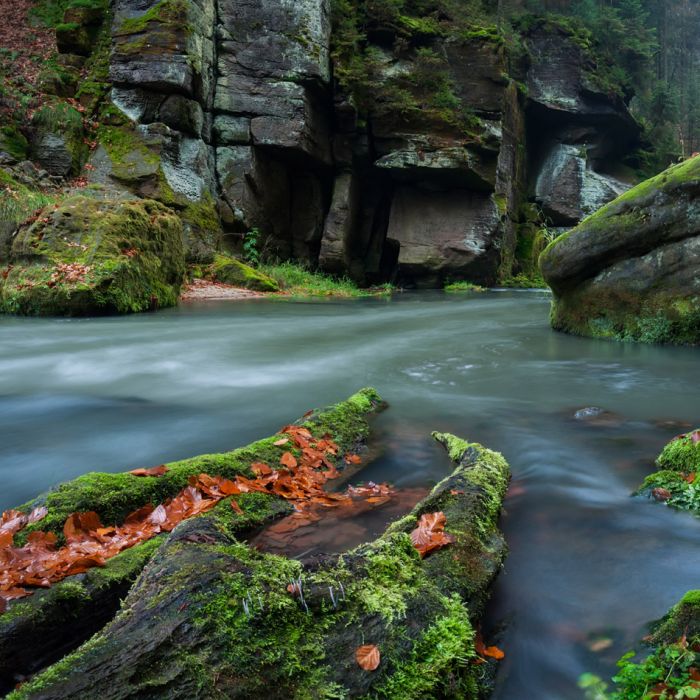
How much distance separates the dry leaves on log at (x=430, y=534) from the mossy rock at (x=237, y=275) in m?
14.2

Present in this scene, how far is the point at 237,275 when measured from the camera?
621 inches

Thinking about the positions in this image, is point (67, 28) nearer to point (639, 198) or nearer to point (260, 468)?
point (639, 198)

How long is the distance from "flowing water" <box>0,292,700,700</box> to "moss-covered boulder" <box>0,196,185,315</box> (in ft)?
2.61

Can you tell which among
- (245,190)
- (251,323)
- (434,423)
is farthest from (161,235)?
(434,423)

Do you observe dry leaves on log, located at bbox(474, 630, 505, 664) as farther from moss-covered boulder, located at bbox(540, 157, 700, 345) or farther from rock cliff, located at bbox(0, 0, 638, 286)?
rock cliff, located at bbox(0, 0, 638, 286)

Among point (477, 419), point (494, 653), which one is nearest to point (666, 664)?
point (494, 653)

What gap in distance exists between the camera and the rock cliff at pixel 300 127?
1555 cm

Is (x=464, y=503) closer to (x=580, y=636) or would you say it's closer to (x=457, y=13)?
(x=580, y=636)

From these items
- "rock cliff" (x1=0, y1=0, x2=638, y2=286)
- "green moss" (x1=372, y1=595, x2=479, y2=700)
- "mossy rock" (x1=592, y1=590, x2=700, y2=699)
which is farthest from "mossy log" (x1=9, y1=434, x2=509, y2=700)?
"rock cliff" (x1=0, y1=0, x2=638, y2=286)

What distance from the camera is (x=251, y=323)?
9.80 m

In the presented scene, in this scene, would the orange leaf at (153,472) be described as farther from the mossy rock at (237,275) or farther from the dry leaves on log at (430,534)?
the mossy rock at (237,275)

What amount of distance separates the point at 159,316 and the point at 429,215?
41.8 feet

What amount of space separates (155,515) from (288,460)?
838mm

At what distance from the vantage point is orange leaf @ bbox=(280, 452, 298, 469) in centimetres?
299
